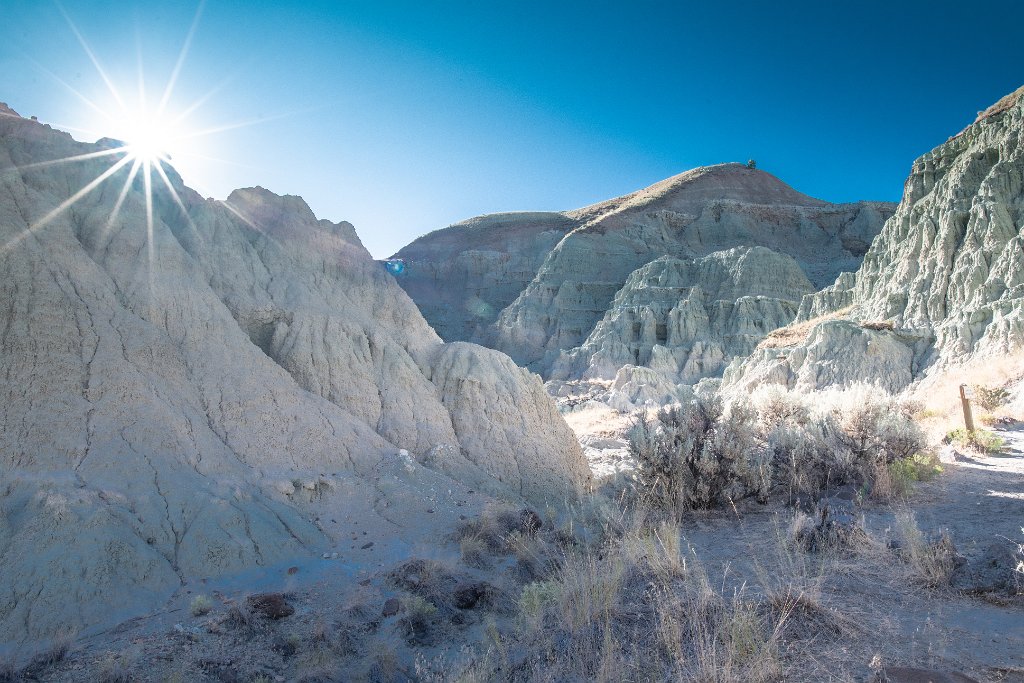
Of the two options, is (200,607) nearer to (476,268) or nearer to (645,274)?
(645,274)

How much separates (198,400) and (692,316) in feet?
164

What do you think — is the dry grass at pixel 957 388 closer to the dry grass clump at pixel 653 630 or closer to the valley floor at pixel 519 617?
the valley floor at pixel 519 617

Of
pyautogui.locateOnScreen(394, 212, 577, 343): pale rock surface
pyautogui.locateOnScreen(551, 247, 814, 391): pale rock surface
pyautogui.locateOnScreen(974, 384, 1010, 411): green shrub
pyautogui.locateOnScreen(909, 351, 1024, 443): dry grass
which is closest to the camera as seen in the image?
pyautogui.locateOnScreen(909, 351, 1024, 443): dry grass

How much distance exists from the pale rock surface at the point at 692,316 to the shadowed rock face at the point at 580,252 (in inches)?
226

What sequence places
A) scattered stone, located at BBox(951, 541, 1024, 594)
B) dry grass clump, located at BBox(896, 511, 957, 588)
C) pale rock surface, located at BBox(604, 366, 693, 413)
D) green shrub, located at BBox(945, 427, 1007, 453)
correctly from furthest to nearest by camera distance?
pale rock surface, located at BBox(604, 366, 693, 413), green shrub, located at BBox(945, 427, 1007, 453), dry grass clump, located at BBox(896, 511, 957, 588), scattered stone, located at BBox(951, 541, 1024, 594)

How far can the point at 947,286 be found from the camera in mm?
27203

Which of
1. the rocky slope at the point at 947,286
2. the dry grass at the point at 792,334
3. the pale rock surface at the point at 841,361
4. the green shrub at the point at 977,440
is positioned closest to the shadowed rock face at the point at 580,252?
the dry grass at the point at 792,334

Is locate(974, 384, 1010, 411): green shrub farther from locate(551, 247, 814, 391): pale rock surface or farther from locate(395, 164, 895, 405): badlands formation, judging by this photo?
locate(551, 247, 814, 391): pale rock surface

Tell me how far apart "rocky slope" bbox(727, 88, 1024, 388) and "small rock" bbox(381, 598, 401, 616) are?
24.2 meters

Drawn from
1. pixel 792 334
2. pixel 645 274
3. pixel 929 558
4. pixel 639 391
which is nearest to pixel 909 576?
pixel 929 558

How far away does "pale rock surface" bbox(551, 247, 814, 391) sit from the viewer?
1927 inches

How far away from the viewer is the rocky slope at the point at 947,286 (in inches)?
939

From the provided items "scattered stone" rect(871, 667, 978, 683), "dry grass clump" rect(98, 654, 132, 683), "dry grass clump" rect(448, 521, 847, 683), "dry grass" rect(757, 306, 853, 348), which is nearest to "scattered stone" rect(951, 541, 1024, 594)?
"dry grass clump" rect(448, 521, 847, 683)

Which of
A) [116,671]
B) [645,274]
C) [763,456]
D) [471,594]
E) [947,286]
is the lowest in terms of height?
[471,594]
